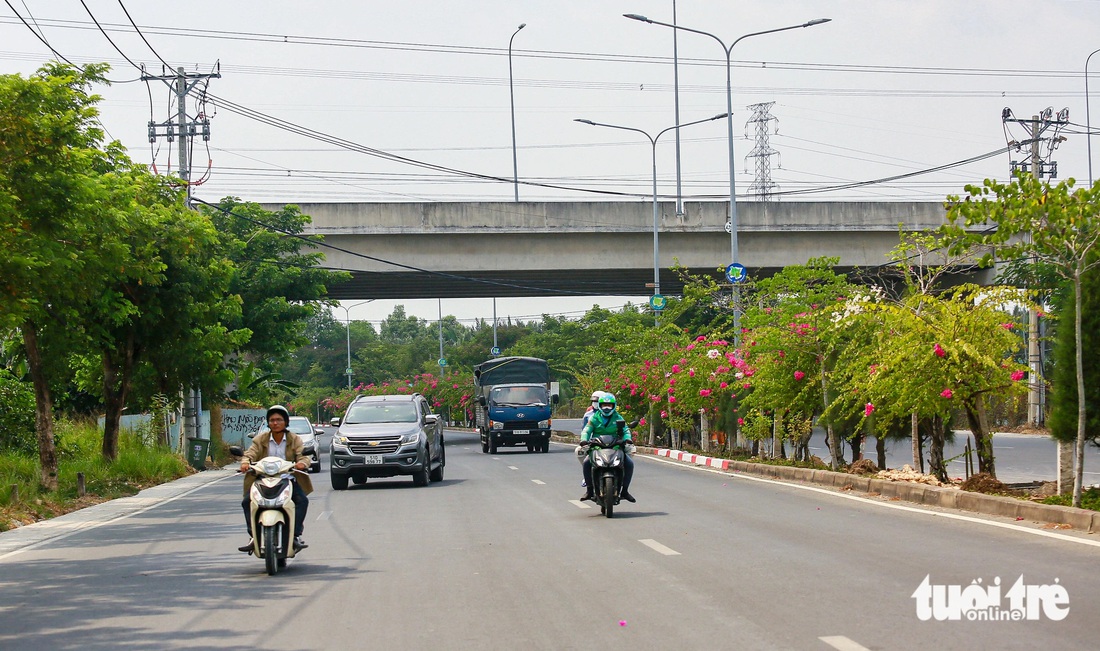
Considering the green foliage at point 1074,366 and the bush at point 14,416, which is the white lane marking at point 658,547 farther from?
the bush at point 14,416

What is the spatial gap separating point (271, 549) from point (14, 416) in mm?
20607

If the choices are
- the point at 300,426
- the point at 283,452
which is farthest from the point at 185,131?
the point at 283,452

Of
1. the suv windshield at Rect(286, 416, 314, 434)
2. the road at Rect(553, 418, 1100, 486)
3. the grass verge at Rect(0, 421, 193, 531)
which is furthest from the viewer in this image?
the suv windshield at Rect(286, 416, 314, 434)

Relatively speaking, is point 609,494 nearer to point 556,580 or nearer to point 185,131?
point 556,580

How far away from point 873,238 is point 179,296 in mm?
25256

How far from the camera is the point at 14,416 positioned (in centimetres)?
2886

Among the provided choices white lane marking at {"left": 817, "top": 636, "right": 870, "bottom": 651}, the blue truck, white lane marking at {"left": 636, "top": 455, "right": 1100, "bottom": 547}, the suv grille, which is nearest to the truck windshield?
the blue truck

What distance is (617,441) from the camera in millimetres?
15719

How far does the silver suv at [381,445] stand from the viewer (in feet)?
72.5

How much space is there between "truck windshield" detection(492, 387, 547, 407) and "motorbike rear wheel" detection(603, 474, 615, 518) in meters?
25.0

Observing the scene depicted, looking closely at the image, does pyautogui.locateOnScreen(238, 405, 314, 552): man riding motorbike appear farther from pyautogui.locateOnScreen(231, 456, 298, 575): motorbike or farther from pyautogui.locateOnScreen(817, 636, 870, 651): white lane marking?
pyautogui.locateOnScreen(817, 636, 870, 651): white lane marking

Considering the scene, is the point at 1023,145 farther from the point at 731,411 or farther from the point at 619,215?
the point at 731,411

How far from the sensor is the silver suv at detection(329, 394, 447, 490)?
72.5 feet

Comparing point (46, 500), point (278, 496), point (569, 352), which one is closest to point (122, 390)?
point (46, 500)
